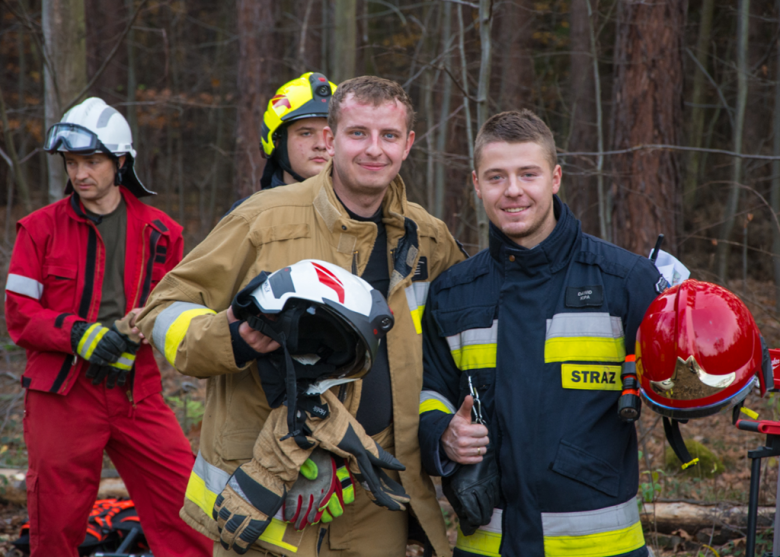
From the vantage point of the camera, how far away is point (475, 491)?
2.42 m

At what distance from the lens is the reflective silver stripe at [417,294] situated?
9.22 ft

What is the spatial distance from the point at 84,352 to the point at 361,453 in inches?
85.4

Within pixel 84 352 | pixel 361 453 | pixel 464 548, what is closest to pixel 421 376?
pixel 361 453

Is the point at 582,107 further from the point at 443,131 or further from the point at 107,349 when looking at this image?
the point at 107,349

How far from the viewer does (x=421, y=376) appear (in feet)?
9.02

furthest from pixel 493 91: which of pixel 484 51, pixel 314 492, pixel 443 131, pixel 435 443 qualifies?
pixel 314 492

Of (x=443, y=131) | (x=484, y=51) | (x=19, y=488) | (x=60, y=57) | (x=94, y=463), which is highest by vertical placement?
(x=60, y=57)

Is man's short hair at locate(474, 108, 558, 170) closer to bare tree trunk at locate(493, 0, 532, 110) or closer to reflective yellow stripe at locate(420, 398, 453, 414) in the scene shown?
reflective yellow stripe at locate(420, 398, 453, 414)

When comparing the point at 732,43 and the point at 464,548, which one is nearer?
the point at 464,548

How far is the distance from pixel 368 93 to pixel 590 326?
1.20 m

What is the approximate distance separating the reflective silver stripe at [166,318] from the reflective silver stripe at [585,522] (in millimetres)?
1438

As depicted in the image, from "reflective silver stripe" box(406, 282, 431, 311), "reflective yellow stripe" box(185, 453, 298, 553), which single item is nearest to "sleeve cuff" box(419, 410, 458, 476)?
"reflective silver stripe" box(406, 282, 431, 311)

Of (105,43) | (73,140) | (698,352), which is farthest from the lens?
(105,43)

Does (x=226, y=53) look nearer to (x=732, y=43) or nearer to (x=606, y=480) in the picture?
(x=732, y=43)
